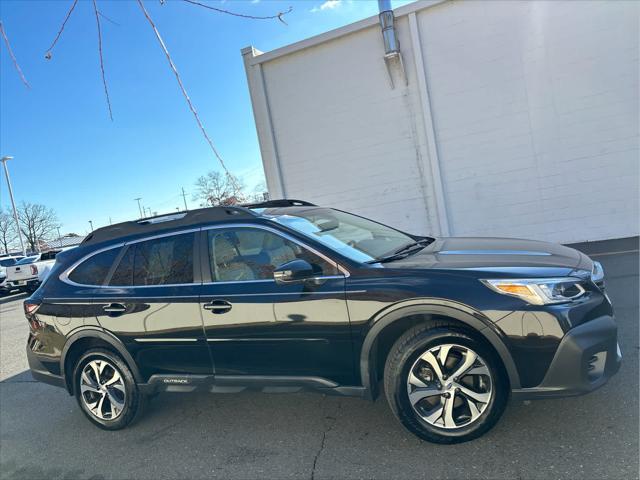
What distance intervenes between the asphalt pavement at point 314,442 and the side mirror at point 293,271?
47.5 inches

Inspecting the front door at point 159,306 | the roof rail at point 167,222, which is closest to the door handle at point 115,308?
the front door at point 159,306

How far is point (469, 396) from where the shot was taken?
114 inches

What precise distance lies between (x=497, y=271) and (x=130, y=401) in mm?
3102

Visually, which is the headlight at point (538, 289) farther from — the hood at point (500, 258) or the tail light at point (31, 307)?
the tail light at point (31, 307)

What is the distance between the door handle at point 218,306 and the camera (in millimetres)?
3410

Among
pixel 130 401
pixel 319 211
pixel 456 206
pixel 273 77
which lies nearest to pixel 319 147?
pixel 273 77

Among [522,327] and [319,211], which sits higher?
[319,211]

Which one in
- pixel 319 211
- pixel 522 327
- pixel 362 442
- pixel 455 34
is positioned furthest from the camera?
pixel 455 34

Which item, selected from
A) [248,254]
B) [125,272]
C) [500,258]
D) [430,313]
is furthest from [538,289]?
[125,272]

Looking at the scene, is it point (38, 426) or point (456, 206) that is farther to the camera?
point (456, 206)

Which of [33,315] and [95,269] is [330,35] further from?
[33,315]

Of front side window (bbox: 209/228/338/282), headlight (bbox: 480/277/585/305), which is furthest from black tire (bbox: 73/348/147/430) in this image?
headlight (bbox: 480/277/585/305)

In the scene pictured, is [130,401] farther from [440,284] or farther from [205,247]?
[440,284]

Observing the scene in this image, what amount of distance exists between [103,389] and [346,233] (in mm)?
2483
